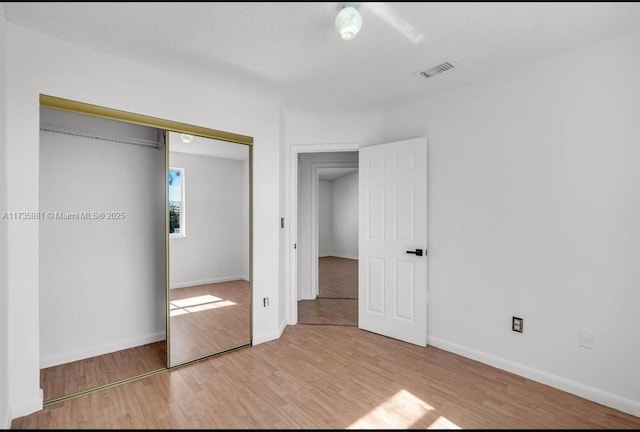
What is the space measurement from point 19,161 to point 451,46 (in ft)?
9.68

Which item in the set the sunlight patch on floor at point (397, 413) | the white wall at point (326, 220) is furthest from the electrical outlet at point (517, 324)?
the white wall at point (326, 220)

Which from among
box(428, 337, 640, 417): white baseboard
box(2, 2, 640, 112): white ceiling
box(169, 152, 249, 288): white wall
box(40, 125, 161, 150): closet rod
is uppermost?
box(2, 2, 640, 112): white ceiling

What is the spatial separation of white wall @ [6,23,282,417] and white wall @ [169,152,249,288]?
0.38m

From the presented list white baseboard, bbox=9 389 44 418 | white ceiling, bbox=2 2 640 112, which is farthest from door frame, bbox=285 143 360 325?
white baseboard, bbox=9 389 44 418

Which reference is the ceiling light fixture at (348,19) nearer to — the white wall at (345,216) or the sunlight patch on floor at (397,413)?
the sunlight patch on floor at (397,413)

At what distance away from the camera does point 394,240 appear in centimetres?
329

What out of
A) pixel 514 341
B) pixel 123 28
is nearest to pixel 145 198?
pixel 123 28

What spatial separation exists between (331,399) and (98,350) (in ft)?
6.95

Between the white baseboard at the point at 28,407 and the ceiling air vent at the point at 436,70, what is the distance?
3591 millimetres

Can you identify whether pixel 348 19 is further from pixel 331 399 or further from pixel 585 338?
pixel 585 338

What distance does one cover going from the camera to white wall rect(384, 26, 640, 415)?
82.4 inches

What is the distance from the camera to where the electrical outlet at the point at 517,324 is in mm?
2530

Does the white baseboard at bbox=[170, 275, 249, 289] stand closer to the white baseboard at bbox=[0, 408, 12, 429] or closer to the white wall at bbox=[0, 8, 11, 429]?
the white wall at bbox=[0, 8, 11, 429]

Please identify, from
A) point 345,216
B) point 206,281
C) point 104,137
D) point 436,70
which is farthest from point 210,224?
point 345,216
